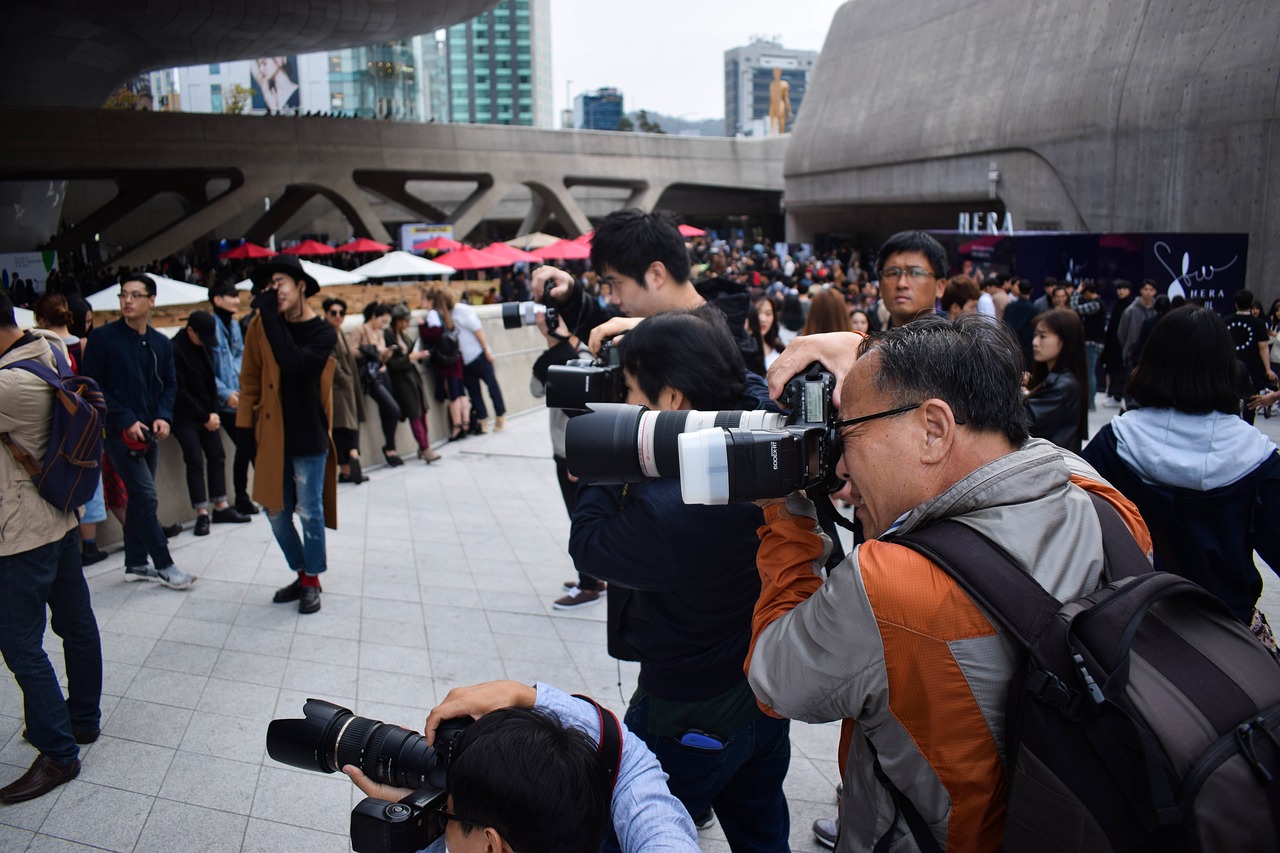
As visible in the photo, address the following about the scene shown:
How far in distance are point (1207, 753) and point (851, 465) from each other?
665mm

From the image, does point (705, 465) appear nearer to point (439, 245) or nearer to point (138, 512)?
point (138, 512)

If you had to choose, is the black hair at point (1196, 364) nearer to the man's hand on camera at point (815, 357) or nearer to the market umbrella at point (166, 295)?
the man's hand on camera at point (815, 357)

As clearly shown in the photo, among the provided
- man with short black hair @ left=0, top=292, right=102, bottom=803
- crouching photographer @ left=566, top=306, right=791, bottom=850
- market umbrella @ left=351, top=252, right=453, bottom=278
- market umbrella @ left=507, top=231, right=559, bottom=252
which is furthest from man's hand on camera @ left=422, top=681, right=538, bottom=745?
market umbrella @ left=507, top=231, right=559, bottom=252

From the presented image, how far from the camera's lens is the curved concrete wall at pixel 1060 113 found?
15.3 metres

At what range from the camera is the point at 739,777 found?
7.82 feet

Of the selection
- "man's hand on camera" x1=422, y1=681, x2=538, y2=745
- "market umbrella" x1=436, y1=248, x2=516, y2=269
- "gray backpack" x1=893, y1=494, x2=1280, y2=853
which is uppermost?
"market umbrella" x1=436, y1=248, x2=516, y2=269

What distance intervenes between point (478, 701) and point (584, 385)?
117 cm

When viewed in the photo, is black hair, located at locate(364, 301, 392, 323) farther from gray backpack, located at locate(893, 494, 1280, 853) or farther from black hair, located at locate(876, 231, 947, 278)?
gray backpack, located at locate(893, 494, 1280, 853)

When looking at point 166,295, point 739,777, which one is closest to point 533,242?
point 166,295

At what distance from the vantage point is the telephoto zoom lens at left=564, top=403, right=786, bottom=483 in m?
1.80

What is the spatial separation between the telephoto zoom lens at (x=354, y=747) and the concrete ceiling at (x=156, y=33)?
26.8 meters

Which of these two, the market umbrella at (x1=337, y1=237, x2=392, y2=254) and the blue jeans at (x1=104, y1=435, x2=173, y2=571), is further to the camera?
the market umbrella at (x1=337, y1=237, x2=392, y2=254)

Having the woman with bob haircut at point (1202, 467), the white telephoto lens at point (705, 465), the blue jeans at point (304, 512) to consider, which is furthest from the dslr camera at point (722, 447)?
the blue jeans at point (304, 512)

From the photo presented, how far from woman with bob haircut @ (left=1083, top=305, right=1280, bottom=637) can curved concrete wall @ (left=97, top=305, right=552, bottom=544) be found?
218 inches
